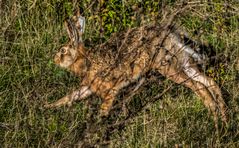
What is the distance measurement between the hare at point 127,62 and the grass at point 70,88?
96 mm

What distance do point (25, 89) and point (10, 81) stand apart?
38 cm

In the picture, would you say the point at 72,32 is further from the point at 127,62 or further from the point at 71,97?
the point at 71,97

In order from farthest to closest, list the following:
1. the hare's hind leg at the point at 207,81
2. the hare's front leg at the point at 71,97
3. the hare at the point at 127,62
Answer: the hare's hind leg at the point at 207,81 < the hare at the point at 127,62 < the hare's front leg at the point at 71,97

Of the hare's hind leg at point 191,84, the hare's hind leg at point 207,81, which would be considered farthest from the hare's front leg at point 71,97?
the hare's hind leg at point 207,81

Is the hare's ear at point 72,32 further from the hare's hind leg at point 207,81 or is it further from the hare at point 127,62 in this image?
the hare's hind leg at point 207,81

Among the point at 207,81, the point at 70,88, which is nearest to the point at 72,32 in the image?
the point at 70,88

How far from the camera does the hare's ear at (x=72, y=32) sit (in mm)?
5632

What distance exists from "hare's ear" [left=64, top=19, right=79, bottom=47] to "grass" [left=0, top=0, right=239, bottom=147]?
0.15 metres

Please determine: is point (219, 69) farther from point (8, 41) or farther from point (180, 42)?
point (8, 41)

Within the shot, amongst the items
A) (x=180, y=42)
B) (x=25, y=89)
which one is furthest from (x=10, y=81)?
(x=180, y=42)

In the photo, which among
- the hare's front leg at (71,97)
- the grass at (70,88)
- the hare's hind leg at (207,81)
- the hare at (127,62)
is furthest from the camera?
the hare's hind leg at (207,81)

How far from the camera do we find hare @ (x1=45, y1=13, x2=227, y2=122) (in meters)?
5.02

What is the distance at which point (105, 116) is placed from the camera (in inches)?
187

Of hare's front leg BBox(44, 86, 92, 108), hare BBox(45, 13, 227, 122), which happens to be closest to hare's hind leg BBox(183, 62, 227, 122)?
hare BBox(45, 13, 227, 122)
